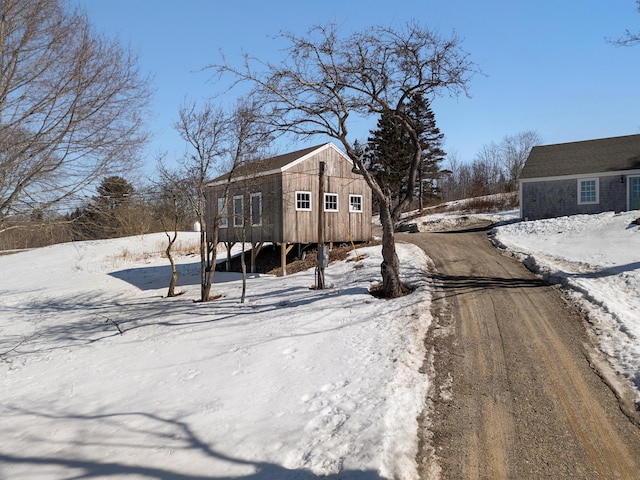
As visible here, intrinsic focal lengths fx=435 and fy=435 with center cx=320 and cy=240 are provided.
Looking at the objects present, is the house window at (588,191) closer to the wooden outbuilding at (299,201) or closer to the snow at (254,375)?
the snow at (254,375)

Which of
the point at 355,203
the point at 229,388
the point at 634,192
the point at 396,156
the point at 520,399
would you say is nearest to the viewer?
the point at 520,399

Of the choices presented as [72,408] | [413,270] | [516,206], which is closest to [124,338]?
[72,408]

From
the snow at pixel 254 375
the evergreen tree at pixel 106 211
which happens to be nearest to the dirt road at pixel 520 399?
the snow at pixel 254 375

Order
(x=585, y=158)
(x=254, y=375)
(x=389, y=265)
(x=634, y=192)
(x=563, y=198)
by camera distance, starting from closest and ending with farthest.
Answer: (x=254, y=375) → (x=389, y=265) → (x=634, y=192) → (x=563, y=198) → (x=585, y=158)

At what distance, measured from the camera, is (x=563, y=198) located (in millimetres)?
23047

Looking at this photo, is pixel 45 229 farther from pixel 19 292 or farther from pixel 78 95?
pixel 19 292

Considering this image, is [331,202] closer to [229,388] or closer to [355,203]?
[355,203]

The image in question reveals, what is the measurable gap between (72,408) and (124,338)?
14.1ft

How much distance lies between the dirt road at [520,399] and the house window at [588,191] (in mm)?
16158

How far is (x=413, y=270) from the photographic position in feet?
40.0

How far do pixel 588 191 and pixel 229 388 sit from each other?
890 inches

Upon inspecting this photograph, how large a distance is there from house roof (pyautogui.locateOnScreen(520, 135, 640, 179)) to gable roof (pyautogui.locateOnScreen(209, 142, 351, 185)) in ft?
40.3

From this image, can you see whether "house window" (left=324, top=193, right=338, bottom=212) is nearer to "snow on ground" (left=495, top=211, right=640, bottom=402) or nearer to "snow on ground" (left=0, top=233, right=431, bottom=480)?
"snow on ground" (left=0, top=233, right=431, bottom=480)

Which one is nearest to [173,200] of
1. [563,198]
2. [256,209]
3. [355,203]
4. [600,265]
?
[256,209]
